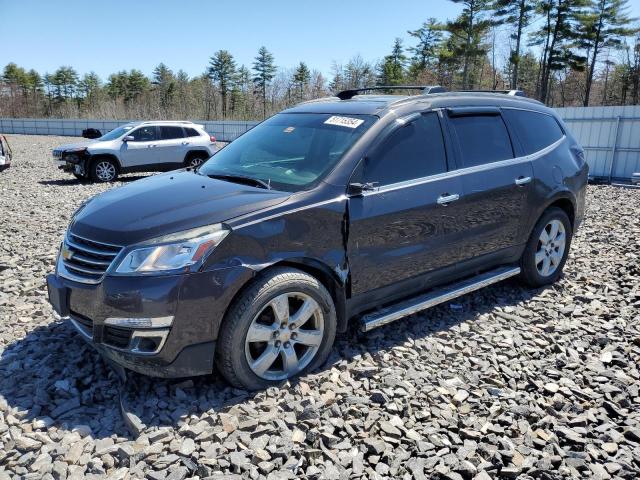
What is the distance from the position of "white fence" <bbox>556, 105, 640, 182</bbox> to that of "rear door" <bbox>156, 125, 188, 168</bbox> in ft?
40.7

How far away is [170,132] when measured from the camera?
50.1 feet

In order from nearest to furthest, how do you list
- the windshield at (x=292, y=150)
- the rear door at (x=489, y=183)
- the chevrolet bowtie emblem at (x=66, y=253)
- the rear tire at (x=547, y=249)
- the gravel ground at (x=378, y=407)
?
the gravel ground at (x=378, y=407)
the chevrolet bowtie emblem at (x=66, y=253)
the windshield at (x=292, y=150)
the rear door at (x=489, y=183)
the rear tire at (x=547, y=249)

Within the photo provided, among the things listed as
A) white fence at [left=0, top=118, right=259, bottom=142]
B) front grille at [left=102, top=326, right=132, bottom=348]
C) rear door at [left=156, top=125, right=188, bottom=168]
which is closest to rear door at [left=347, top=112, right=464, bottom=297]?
front grille at [left=102, top=326, right=132, bottom=348]

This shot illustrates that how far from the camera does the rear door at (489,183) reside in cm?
413

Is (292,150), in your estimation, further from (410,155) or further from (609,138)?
(609,138)

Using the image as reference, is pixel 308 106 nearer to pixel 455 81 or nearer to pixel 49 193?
pixel 49 193

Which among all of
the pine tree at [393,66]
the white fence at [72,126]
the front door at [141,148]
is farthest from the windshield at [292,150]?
the pine tree at [393,66]

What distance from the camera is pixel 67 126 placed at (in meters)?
44.3

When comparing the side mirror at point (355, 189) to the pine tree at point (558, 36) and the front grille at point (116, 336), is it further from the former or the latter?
the pine tree at point (558, 36)

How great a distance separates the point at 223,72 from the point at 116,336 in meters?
76.6

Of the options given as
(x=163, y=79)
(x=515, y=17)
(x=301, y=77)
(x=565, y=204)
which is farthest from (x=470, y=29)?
(x=163, y=79)

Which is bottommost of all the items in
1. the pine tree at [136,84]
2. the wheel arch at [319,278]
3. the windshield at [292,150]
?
the wheel arch at [319,278]

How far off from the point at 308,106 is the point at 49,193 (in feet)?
31.2

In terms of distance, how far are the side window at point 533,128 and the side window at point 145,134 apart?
12.4 m
